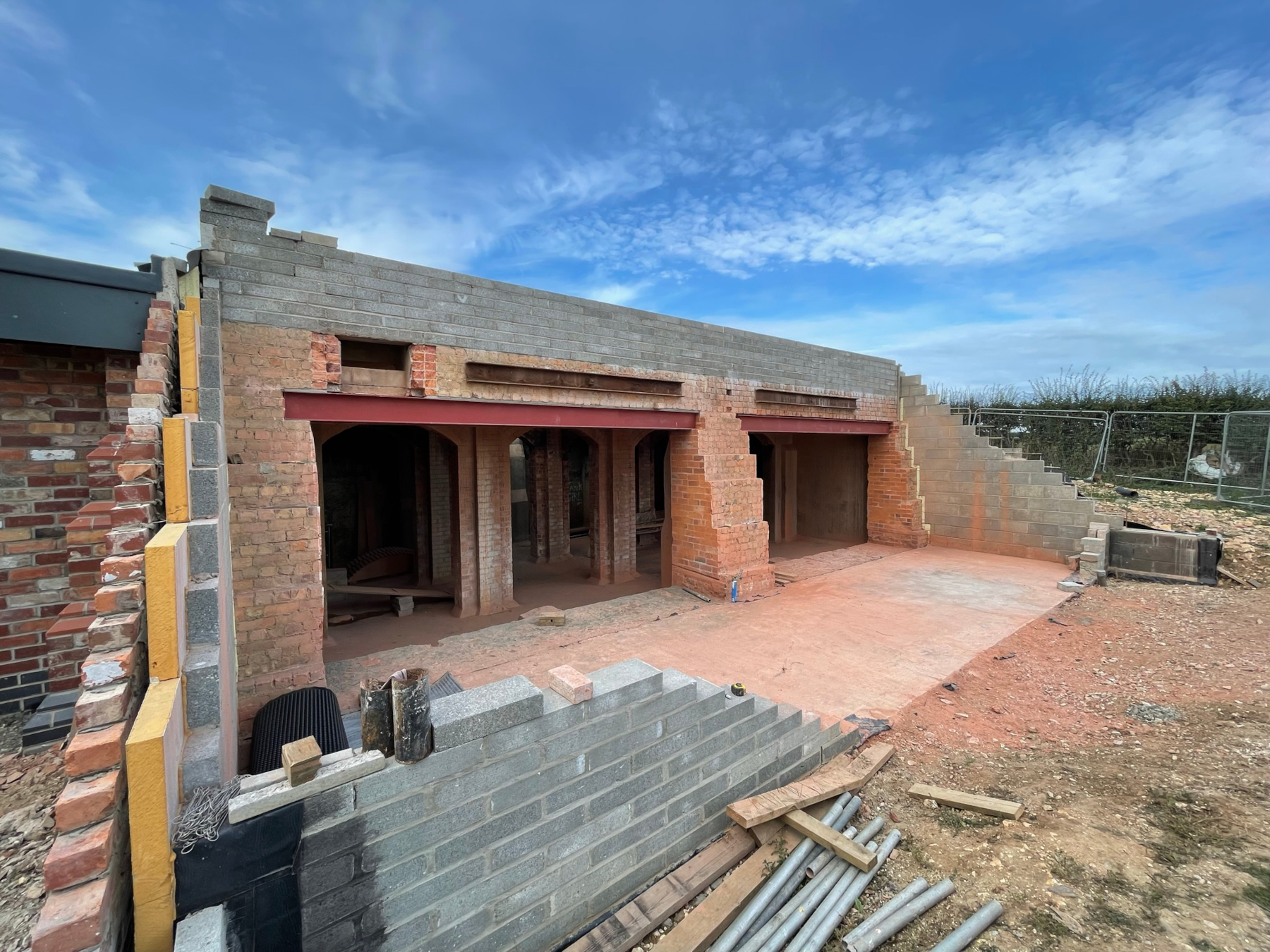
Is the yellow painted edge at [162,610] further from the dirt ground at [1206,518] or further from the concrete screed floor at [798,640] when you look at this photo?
the dirt ground at [1206,518]

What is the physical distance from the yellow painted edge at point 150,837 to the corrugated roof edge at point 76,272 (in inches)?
137

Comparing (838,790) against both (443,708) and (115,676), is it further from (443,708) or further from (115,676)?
(115,676)

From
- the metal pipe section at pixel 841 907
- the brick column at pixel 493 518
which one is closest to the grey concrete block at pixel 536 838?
the metal pipe section at pixel 841 907

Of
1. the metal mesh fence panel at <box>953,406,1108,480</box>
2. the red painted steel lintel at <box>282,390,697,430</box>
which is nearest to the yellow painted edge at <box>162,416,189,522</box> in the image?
the red painted steel lintel at <box>282,390,697,430</box>

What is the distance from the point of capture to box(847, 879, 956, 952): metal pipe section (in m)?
2.55

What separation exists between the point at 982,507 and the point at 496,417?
397 inches

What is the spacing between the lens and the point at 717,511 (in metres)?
8.32

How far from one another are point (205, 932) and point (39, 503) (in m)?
3.37

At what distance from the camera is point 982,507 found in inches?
438

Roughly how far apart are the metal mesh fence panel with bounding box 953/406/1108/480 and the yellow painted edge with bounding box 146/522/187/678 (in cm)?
1534

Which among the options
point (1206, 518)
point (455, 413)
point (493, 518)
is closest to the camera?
point (455, 413)

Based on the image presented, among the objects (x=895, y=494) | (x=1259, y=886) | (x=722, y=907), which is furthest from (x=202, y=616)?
(x=895, y=494)

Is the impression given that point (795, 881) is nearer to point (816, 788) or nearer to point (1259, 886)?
point (816, 788)

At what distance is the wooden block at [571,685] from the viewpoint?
2.73 metres
